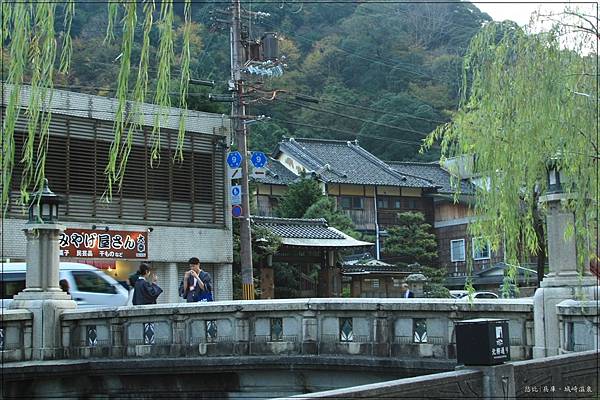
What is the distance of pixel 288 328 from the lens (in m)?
14.4

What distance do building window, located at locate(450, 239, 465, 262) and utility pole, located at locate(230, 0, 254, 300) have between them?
25707 mm

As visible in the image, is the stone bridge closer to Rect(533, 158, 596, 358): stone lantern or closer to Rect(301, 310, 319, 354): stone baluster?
Rect(301, 310, 319, 354): stone baluster

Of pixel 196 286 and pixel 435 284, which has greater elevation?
pixel 196 286

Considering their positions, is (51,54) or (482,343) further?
(482,343)

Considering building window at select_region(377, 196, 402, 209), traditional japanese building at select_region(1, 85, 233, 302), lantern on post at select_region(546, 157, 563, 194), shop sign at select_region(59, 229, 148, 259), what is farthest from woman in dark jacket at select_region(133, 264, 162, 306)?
building window at select_region(377, 196, 402, 209)

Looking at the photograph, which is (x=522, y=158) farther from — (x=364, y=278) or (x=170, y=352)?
(x=364, y=278)

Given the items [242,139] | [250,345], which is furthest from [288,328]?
[242,139]

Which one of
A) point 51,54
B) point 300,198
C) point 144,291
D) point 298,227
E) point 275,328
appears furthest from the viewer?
point 300,198

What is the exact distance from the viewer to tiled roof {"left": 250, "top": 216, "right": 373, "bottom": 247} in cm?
3195

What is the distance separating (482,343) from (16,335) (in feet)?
33.5

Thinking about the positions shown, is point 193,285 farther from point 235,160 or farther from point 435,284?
point 435,284

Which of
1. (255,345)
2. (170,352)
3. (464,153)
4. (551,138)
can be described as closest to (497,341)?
(551,138)

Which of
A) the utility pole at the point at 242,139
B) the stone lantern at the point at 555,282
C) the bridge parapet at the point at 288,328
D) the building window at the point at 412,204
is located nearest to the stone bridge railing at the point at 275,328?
the bridge parapet at the point at 288,328

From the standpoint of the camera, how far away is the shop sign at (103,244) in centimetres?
2498
